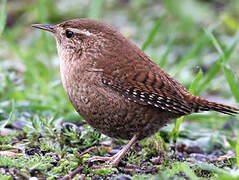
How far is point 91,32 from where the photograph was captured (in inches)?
180

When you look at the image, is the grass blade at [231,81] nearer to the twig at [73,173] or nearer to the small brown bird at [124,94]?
the small brown bird at [124,94]

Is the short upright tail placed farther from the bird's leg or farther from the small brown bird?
the bird's leg

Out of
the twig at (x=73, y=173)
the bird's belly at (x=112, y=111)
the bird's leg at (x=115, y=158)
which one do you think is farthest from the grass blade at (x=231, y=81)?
the twig at (x=73, y=173)

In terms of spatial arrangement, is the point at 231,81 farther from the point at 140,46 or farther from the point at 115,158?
the point at 140,46

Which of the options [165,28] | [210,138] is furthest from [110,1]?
[210,138]

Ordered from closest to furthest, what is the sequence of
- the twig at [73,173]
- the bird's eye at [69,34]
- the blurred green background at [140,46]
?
the twig at [73,173]
the bird's eye at [69,34]
the blurred green background at [140,46]

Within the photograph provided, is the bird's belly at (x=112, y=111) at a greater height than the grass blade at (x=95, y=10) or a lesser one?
lesser

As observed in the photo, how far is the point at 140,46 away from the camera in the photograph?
320 inches

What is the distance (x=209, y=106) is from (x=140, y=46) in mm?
4121

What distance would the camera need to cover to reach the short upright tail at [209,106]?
4.05 meters

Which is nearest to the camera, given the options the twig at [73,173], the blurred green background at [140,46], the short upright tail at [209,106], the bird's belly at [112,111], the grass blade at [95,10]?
the twig at [73,173]

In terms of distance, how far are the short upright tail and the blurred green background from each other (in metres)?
0.57

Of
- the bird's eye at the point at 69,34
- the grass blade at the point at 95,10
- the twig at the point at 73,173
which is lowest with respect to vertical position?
the twig at the point at 73,173

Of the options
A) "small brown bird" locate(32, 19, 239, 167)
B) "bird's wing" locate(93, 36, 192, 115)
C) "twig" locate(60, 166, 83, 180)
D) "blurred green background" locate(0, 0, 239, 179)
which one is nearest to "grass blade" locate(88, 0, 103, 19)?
"blurred green background" locate(0, 0, 239, 179)
